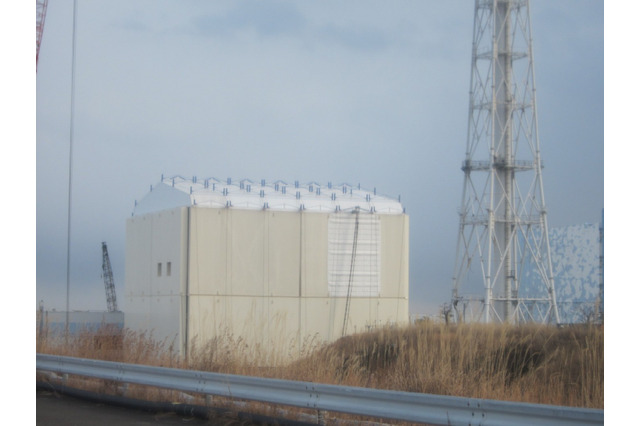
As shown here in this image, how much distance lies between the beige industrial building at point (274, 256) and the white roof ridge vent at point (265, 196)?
0.09ft

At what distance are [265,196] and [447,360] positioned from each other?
10.1 m

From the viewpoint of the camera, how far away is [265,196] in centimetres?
1839

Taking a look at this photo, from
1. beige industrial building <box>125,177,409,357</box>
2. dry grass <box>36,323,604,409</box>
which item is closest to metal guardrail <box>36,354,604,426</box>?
dry grass <box>36,323,604,409</box>

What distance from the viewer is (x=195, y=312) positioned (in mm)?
17578

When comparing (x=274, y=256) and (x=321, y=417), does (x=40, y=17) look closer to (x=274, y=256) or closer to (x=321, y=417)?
(x=274, y=256)

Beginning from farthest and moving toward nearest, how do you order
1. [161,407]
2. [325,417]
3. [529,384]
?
[529,384]
[161,407]
[325,417]

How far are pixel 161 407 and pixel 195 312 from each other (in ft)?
31.6

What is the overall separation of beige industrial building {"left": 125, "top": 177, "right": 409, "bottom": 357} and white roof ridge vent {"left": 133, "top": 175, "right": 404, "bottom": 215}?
0.09ft

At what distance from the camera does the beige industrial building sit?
17.7 meters

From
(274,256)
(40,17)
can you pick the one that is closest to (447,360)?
(274,256)

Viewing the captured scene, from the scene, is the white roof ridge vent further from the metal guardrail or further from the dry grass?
the metal guardrail

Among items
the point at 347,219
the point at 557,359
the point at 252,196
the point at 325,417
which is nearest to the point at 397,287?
the point at 347,219

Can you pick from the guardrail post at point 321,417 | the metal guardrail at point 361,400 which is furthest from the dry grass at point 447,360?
the guardrail post at point 321,417
